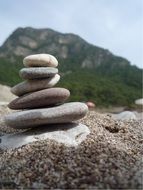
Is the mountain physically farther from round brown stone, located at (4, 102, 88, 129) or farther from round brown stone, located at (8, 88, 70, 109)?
round brown stone, located at (4, 102, 88, 129)

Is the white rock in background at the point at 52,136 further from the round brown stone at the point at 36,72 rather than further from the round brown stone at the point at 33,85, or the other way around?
the round brown stone at the point at 36,72

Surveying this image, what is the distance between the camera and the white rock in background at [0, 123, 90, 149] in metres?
7.79

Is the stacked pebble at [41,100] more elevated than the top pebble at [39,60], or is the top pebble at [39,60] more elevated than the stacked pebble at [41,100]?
the top pebble at [39,60]

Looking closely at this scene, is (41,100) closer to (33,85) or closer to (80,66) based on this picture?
(33,85)

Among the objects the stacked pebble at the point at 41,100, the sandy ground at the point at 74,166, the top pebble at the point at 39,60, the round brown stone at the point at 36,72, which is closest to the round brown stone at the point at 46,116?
the stacked pebble at the point at 41,100

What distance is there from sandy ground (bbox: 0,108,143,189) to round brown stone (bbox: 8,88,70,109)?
0.99 metres

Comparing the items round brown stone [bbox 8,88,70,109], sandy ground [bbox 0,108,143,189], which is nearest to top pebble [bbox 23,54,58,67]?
round brown stone [bbox 8,88,70,109]

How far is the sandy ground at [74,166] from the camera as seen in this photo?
560 centimetres

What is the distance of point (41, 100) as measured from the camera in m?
8.35

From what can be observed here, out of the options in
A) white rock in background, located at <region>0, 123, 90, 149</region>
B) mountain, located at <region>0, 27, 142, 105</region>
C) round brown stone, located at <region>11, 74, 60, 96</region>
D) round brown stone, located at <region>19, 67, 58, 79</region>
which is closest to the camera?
white rock in background, located at <region>0, 123, 90, 149</region>

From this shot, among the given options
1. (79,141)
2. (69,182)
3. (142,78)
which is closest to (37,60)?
(79,141)

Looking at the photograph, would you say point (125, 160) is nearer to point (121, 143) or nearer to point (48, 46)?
point (121, 143)

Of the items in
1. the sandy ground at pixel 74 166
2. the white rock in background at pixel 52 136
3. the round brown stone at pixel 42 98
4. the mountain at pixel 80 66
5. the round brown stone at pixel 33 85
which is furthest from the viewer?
the mountain at pixel 80 66

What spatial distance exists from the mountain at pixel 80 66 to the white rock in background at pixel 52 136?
2661 centimetres
